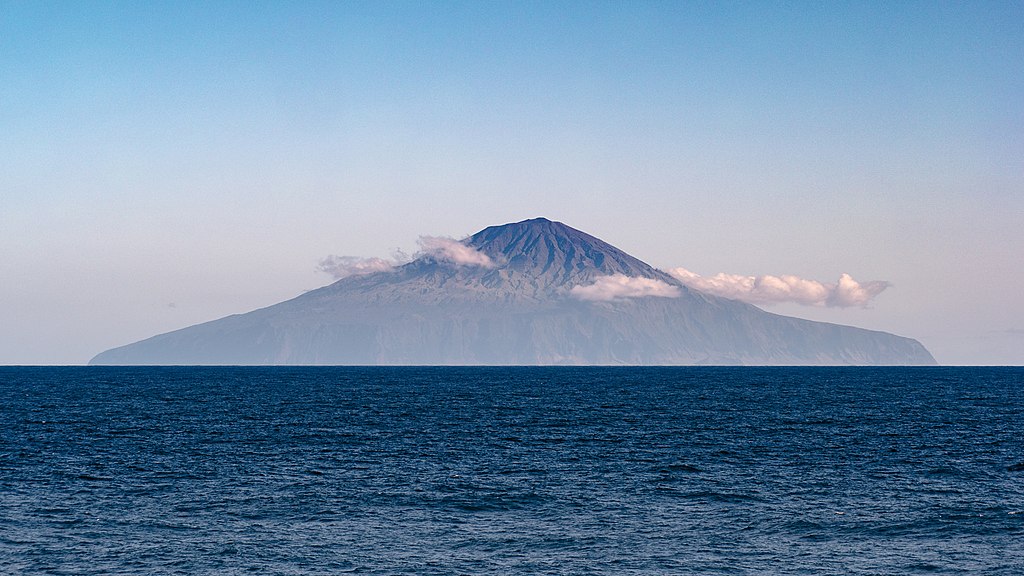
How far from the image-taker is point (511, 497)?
54562mm

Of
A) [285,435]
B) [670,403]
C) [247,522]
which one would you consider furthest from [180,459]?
[670,403]

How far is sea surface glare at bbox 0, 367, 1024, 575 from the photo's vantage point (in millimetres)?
41312

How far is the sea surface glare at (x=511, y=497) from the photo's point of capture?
136 feet

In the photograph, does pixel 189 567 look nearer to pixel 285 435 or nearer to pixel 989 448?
pixel 285 435

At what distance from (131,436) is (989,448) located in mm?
75128

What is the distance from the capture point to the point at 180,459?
70375mm

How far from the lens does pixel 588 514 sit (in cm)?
5000

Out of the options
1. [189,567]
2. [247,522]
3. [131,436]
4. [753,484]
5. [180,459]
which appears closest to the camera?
[189,567]

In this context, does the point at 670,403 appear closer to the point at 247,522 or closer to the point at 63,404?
the point at 63,404

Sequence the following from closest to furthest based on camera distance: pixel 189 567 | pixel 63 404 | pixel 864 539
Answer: pixel 189 567
pixel 864 539
pixel 63 404

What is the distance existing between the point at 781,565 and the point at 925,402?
4604 inches

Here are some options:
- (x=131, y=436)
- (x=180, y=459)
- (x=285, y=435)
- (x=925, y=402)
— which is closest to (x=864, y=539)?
(x=180, y=459)

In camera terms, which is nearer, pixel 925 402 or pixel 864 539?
pixel 864 539

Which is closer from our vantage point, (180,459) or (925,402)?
(180,459)
